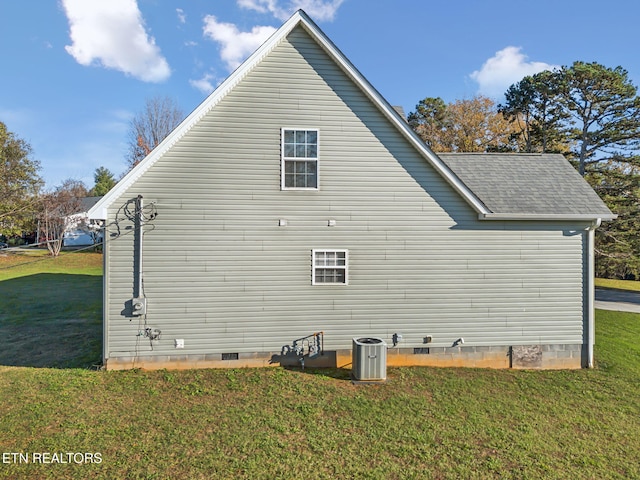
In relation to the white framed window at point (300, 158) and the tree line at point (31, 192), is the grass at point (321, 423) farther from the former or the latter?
the tree line at point (31, 192)

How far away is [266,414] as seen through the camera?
6.00 m

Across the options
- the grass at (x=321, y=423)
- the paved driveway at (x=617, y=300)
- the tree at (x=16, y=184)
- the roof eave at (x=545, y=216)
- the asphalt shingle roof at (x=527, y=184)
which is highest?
the tree at (x=16, y=184)

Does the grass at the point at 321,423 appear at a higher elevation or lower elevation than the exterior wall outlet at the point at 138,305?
lower

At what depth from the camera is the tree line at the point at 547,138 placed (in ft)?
73.0

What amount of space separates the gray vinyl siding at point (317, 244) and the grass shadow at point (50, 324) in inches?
101

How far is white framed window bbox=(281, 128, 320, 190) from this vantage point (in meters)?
8.03

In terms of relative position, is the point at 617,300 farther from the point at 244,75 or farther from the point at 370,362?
the point at 244,75

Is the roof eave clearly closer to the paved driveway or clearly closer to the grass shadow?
the grass shadow

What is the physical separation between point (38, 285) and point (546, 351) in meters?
24.7

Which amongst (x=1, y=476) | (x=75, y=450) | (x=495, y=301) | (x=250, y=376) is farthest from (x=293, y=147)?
(x=1, y=476)

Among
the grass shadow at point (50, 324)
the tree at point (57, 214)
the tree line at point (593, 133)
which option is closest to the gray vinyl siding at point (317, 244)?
the grass shadow at point (50, 324)

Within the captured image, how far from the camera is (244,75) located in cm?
785

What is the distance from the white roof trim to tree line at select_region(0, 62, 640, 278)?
508 inches

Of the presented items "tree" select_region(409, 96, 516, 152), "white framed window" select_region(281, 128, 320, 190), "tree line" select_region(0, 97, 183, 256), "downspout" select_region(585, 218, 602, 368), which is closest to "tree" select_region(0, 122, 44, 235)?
"tree line" select_region(0, 97, 183, 256)
